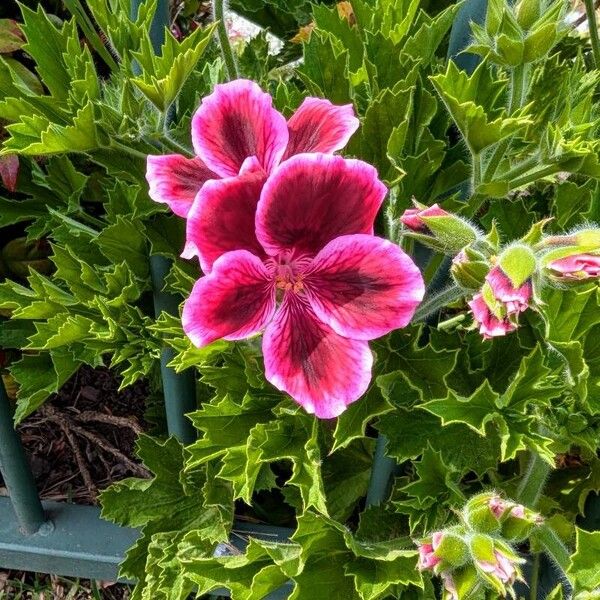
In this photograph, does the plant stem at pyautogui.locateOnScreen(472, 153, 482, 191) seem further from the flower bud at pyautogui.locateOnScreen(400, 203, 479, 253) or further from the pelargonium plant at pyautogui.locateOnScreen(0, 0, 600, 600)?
the flower bud at pyautogui.locateOnScreen(400, 203, 479, 253)

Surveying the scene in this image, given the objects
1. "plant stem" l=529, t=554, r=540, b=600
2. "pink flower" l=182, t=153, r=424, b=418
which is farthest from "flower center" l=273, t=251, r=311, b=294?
"plant stem" l=529, t=554, r=540, b=600

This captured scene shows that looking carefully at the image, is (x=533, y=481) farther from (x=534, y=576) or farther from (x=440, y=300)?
(x=440, y=300)

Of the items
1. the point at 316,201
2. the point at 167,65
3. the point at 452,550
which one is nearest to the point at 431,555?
the point at 452,550

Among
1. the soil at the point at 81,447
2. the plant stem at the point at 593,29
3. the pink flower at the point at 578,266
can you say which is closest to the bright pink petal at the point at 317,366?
the pink flower at the point at 578,266

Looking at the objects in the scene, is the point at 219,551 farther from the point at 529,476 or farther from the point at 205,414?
the point at 529,476

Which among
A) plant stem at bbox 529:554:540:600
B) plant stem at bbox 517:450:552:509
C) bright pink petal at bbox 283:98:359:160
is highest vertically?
bright pink petal at bbox 283:98:359:160

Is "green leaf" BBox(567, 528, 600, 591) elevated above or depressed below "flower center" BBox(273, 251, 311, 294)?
below

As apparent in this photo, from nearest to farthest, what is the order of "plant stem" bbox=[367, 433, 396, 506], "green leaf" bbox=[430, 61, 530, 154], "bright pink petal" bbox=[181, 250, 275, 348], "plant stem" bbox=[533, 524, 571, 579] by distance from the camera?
"bright pink petal" bbox=[181, 250, 275, 348] < "green leaf" bbox=[430, 61, 530, 154] < "plant stem" bbox=[533, 524, 571, 579] < "plant stem" bbox=[367, 433, 396, 506]
